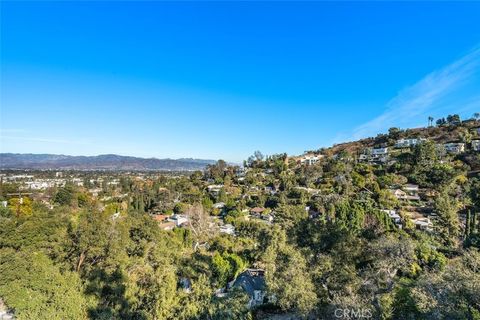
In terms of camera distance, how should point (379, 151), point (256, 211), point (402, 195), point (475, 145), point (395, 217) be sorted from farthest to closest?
point (379, 151) → point (475, 145) → point (256, 211) → point (402, 195) → point (395, 217)

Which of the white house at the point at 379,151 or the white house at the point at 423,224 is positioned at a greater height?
the white house at the point at 379,151

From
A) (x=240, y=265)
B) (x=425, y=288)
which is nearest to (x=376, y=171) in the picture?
(x=240, y=265)

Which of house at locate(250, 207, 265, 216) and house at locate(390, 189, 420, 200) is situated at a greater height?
house at locate(390, 189, 420, 200)

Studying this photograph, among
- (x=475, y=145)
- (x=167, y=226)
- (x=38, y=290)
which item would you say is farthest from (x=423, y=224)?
(x=475, y=145)

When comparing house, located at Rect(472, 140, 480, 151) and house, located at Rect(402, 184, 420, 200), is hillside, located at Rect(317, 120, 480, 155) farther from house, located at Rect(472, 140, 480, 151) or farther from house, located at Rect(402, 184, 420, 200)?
house, located at Rect(402, 184, 420, 200)

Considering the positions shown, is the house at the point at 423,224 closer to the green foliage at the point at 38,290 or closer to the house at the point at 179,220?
the house at the point at 179,220

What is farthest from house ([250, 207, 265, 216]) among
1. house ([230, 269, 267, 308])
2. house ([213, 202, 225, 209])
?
house ([230, 269, 267, 308])

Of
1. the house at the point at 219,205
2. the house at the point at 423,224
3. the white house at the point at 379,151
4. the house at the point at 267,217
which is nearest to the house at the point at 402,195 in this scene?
the house at the point at 423,224

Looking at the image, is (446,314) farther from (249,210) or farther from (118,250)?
(249,210)

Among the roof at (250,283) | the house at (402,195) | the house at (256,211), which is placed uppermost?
the house at (402,195)

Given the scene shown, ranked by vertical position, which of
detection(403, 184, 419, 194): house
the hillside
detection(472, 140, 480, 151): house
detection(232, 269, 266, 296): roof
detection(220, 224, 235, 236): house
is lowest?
detection(220, 224, 235, 236): house

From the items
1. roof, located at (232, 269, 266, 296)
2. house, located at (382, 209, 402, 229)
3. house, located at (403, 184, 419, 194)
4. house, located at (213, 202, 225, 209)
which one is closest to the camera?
roof, located at (232, 269, 266, 296)

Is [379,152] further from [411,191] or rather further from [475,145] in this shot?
[411,191]
